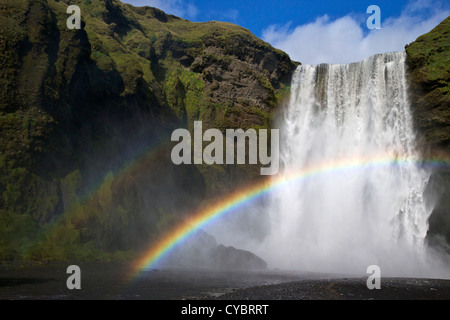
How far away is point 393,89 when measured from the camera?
49.2m

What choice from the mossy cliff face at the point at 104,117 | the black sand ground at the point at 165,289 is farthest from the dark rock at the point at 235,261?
the black sand ground at the point at 165,289

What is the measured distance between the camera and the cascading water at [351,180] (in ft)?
141

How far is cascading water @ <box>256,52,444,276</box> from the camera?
141 ft

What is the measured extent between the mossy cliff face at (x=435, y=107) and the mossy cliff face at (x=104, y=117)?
73.1 feet

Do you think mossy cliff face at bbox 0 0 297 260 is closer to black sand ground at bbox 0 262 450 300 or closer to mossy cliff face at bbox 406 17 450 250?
black sand ground at bbox 0 262 450 300

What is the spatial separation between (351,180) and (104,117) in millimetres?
33354

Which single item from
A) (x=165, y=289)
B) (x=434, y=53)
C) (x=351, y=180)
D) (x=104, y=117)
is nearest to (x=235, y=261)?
(x=165, y=289)

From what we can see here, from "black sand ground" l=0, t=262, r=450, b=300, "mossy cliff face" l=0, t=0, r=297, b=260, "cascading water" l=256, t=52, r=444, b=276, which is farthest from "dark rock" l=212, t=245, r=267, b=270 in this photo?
"black sand ground" l=0, t=262, r=450, b=300

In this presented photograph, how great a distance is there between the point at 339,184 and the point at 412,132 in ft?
37.7

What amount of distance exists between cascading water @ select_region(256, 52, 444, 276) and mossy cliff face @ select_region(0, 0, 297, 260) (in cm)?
716

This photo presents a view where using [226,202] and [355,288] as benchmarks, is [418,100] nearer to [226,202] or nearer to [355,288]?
[226,202]

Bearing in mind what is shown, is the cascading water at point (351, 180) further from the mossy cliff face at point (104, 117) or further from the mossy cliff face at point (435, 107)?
the mossy cliff face at point (104, 117)

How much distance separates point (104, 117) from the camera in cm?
4475

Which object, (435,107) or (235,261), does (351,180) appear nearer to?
(435,107)
